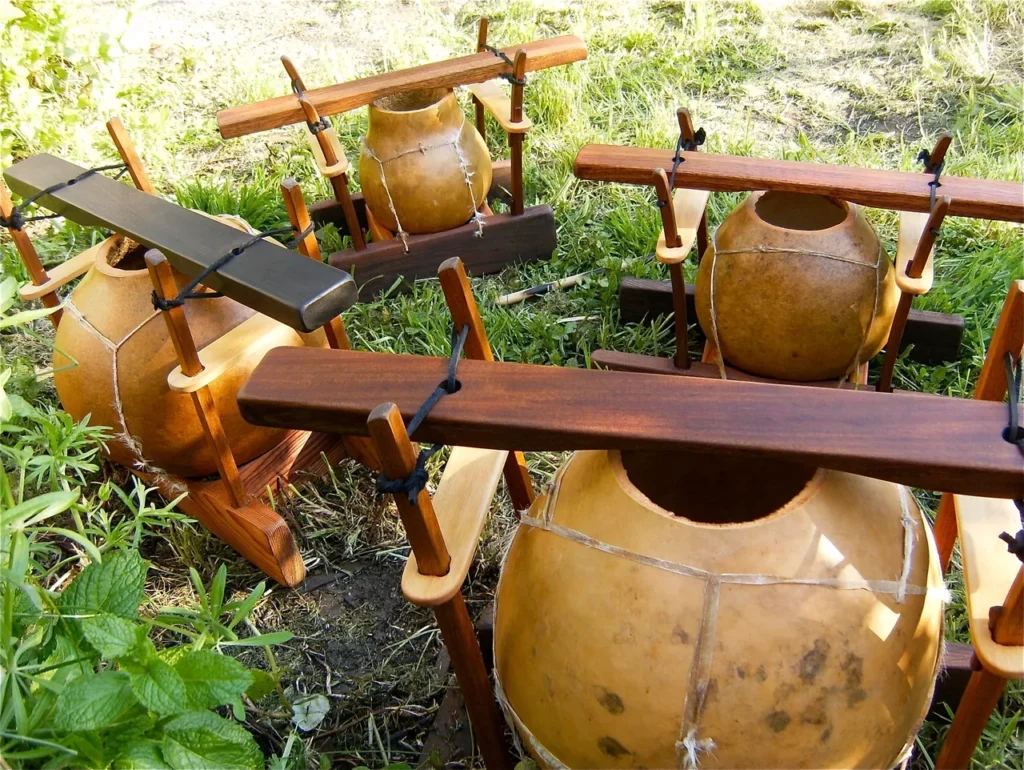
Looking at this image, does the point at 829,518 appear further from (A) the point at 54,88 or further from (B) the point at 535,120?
(A) the point at 54,88

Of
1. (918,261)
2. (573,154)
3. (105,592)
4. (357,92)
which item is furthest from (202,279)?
(573,154)

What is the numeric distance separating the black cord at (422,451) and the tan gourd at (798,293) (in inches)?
43.8

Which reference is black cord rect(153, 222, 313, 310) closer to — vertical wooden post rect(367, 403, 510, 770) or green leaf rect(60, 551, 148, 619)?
green leaf rect(60, 551, 148, 619)

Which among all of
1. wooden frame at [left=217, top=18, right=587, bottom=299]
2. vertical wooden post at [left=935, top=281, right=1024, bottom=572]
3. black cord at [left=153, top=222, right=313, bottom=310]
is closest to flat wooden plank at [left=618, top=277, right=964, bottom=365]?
wooden frame at [left=217, top=18, right=587, bottom=299]

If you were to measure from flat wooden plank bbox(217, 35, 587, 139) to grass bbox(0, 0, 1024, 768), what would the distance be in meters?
0.60

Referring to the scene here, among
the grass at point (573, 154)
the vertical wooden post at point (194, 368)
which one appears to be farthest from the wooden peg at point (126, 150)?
the grass at point (573, 154)

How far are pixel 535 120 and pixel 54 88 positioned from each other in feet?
7.84

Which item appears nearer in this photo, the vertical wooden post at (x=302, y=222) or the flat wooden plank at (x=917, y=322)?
the vertical wooden post at (x=302, y=222)

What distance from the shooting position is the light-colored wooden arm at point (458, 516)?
115 cm

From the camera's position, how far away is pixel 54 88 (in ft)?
13.4

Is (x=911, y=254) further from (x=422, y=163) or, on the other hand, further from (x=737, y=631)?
(x=422, y=163)

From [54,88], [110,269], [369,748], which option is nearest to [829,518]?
[369,748]

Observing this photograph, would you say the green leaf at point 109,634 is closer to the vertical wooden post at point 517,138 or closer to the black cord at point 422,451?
the black cord at point 422,451

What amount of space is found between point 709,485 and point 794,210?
1129 millimetres
